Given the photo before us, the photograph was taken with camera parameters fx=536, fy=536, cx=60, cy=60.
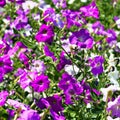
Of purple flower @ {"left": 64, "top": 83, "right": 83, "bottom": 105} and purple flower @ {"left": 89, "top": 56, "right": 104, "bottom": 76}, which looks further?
purple flower @ {"left": 89, "top": 56, "right": 104, "bottom": 76}

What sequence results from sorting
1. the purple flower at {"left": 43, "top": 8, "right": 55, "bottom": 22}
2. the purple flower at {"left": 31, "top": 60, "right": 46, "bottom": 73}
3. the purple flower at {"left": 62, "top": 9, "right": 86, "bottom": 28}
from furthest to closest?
the purple flower at {"left": 62, "top": 9, "right": 86, "bottom": 28} < the purple flower at {"left": 43, "top": 8, "right": 55, "bottom": 22} < the purple flower at {"left": 31, "top": 60, "right": 46, "bottom": 73}

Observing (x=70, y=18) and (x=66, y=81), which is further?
(x=70, y=18)

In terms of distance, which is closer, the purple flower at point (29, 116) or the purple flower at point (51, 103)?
the purple flower at point (29, 116)

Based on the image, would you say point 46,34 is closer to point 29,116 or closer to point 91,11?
point 29,116

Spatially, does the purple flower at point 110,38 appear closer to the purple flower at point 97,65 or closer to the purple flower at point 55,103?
the purple flower at point 97,65

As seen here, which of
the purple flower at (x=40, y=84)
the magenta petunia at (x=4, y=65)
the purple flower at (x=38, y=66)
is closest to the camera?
the purple flower at (x=40, y=84)

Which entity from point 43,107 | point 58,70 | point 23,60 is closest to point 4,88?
point 23,60

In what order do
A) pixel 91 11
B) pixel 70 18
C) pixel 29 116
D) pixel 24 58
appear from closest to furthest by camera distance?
pixel 29 116 → pixel 24 58 → pixel 70 18 → pixel 91 11

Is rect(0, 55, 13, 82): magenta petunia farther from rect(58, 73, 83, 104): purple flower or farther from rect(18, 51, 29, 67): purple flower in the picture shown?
rect(18, 51, 29, 67): purple flower

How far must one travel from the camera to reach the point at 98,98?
2877 mm

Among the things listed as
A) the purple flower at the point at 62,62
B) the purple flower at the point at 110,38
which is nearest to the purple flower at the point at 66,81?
the purple flower at the point at 62,62

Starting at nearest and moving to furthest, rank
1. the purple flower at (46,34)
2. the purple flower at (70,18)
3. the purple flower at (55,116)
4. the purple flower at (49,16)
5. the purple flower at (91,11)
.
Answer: the purple flower at (55,116), the purple flower at (46,34), the purple flower at (49,16), the purple flower at (70,18), the purple flower at (91,11)

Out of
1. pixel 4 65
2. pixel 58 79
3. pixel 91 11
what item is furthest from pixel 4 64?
pixel 91 11

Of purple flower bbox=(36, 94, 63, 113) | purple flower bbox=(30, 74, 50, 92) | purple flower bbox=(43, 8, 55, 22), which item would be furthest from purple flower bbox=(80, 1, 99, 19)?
purple flower bbox=(36, 94, 63, 113)
